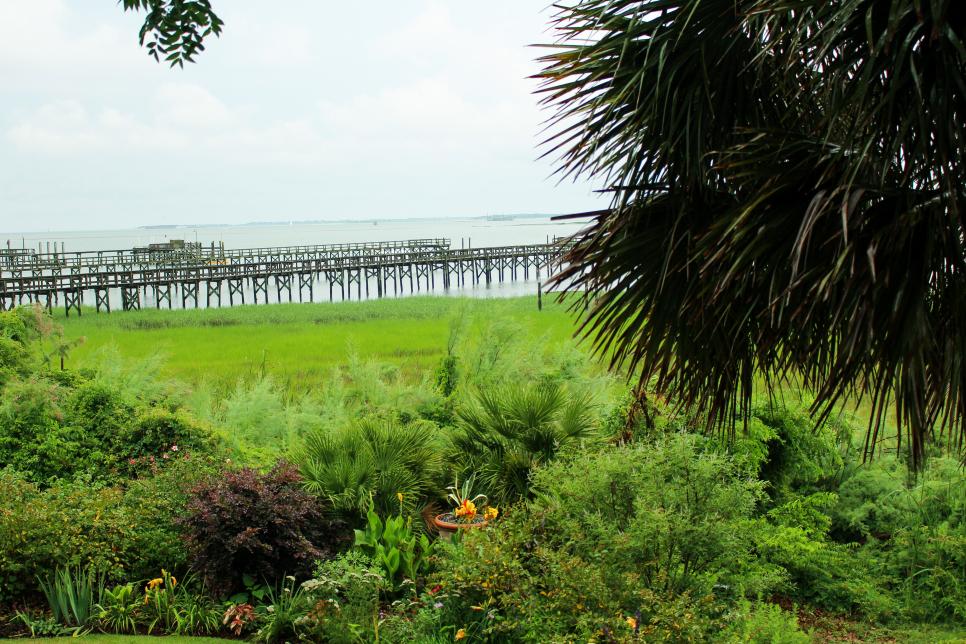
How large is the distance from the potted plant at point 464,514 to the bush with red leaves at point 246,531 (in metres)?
1.04

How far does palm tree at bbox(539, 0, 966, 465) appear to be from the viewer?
3180mm

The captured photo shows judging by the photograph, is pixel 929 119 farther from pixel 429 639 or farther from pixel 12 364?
pixel 12 364

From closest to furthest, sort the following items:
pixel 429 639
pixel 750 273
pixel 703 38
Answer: pixel 750 273, pixel 703 38, pixel 429 639

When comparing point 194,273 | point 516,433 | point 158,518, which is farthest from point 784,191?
point 194,273

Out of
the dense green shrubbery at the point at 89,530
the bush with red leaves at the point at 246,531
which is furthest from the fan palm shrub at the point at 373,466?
the dense green shrubbery at the point at 89,530

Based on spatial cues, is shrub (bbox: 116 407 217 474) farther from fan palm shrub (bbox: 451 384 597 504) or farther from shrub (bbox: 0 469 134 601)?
fan palm shrub (bbox: 451 384 597 504)

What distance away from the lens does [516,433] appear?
8391 mm

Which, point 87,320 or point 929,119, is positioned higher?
point 929,119

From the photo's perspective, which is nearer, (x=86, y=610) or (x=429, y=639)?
(x=429, y=639)

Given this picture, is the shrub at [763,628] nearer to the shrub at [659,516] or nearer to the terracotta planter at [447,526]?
the shrub at [659,516]

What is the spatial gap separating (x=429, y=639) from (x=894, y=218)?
3.89 metres

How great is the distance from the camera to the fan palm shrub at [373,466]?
7891mm

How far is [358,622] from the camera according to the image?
233 inches

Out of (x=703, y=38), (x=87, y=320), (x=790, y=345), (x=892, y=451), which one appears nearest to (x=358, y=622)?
(x=790, y=345)
